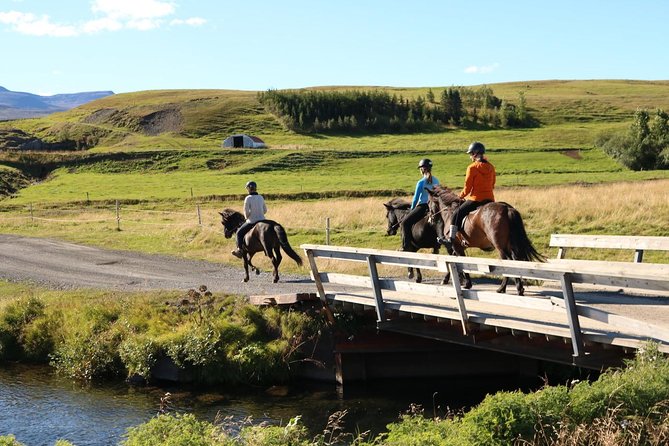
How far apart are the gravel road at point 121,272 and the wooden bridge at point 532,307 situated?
4675 millimetres

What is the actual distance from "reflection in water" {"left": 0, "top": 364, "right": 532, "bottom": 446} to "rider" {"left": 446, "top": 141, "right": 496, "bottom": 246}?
3.29 m

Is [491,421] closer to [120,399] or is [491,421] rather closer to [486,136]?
[120,399]

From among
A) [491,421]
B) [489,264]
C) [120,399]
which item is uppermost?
[489,264]

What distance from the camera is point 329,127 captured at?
13325cm

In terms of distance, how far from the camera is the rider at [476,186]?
53.3ft

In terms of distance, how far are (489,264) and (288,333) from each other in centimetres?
616

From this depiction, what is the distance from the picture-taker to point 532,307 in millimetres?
11938

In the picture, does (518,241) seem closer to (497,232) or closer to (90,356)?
(497,232)

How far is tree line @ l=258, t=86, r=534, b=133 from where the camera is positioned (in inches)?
5251

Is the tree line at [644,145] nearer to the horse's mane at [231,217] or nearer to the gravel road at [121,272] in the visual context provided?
the gravel road at [121,272]

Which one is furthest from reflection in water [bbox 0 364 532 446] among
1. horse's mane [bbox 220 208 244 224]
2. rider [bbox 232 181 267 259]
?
horse's mane [bbox 220 208 244 224]

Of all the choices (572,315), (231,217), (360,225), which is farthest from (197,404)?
(360,225)

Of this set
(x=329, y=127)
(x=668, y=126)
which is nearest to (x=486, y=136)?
(x=329, y=127)

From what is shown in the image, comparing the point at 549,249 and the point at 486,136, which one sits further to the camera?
the point at 486,136
